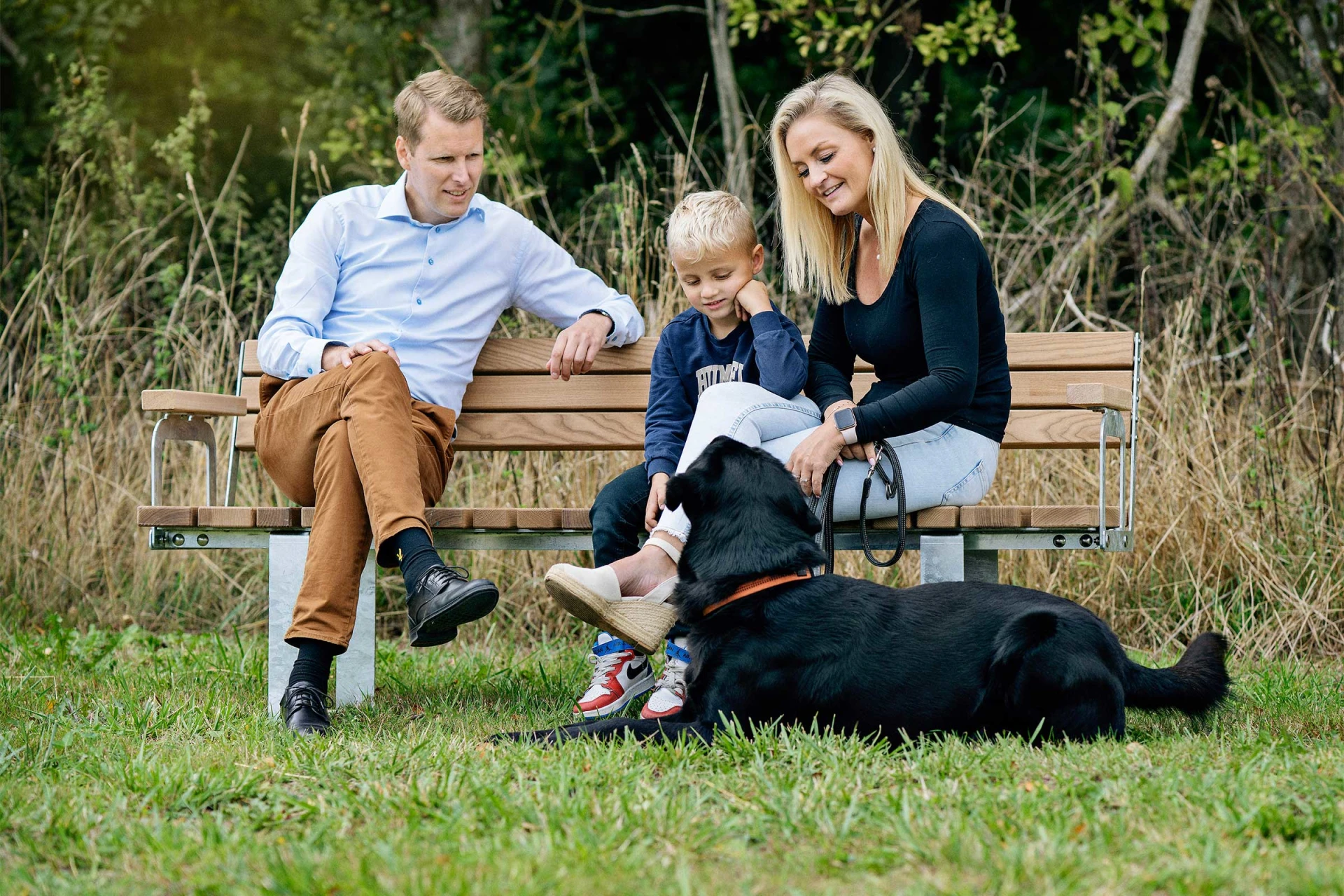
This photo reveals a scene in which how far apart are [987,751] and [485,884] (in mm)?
1210

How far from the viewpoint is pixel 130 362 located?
5949mm

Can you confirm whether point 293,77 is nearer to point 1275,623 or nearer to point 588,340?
point 588,340

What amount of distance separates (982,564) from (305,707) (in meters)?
1.99

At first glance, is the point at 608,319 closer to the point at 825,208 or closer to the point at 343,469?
the point at 825,208

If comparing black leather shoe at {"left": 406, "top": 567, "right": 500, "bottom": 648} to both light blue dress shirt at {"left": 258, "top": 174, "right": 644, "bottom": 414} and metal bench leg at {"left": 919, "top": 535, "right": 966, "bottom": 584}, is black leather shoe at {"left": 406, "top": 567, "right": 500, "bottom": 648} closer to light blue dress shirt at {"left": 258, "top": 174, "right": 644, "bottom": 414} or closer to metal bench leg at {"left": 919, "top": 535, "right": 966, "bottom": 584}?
light blue dress shirt at {"left": 258, "top": 174, "right": 644, "bottom": 414}

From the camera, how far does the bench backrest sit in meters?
4.13

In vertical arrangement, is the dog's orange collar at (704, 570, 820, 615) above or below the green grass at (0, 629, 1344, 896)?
above

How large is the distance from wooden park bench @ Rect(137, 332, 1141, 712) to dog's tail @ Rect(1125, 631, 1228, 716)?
1.42 feet

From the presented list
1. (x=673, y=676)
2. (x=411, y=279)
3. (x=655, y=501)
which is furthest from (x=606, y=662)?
(x=411, y=279)

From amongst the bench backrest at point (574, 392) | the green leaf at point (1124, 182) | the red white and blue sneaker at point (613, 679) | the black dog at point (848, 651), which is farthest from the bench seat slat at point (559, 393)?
the green leaf at point (1124, 182)

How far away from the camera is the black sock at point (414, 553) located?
3098 mm

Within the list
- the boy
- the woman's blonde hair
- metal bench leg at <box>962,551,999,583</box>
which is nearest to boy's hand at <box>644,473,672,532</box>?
the boy

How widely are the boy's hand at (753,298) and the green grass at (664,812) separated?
1.26m

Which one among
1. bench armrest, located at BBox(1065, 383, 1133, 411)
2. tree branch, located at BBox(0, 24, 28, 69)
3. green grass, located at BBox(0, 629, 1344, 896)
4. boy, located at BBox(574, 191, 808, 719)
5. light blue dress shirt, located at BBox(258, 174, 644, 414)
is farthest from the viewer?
tree branch, located at BBox(0, 24, 28, 69)
